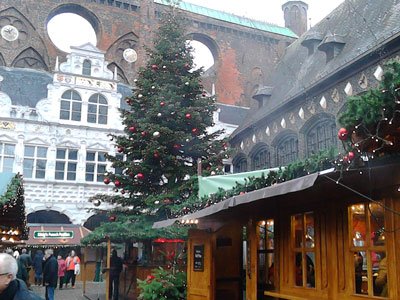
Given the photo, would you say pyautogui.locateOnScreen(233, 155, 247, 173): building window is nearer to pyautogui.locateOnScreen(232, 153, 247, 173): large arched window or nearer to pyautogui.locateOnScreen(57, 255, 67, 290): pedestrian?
pyautogui.locateOnScreen(232, 153, 247, 173): large arched window

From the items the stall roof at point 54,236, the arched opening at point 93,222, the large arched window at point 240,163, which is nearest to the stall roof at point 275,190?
the stall roof at point 54,236

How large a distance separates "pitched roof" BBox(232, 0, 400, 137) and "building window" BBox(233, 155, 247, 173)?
4.90 feet

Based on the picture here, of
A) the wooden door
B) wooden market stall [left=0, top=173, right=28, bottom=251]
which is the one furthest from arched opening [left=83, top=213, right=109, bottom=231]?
the wooden door

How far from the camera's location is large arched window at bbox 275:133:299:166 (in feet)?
75.0

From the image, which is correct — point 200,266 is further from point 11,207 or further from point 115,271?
point 115,271

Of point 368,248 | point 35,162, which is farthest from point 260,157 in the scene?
point 368,248

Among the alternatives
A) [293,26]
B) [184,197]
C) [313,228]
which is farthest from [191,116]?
[293,26]

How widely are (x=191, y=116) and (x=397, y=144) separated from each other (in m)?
10.3

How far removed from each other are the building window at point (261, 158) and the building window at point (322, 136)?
4201 mm

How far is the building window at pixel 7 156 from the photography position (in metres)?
26.5

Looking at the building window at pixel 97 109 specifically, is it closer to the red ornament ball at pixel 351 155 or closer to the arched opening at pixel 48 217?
the arched opening at pixel 48 217

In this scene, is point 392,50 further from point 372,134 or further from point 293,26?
point 293,26

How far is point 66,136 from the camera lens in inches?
1104

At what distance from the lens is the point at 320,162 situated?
229 inches
